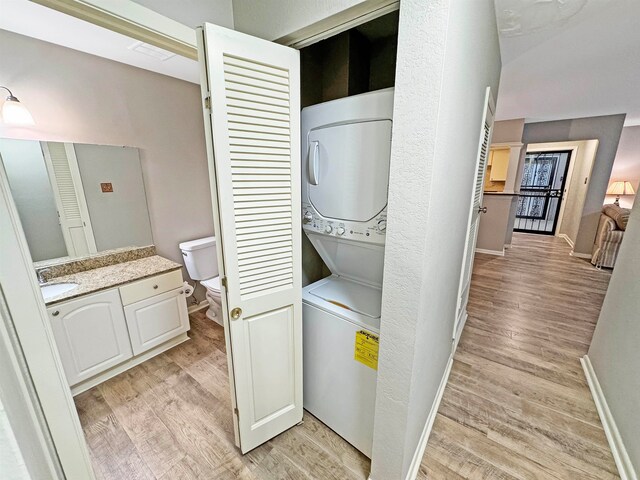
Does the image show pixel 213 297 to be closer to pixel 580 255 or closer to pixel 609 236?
pixel 609 236

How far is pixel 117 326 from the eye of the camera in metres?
1.83

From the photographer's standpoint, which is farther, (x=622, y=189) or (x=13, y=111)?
(x=622, y=189)

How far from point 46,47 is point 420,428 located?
10.1 ft

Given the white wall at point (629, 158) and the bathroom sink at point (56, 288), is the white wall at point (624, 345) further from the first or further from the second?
the white wall at point (629, 158)

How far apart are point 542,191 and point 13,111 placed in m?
8.28

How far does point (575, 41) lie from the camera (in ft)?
6.06

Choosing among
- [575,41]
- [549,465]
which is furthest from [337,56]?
[549,465]

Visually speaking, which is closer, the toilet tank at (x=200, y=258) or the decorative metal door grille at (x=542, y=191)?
the toilet tank at (x=200, y=258)

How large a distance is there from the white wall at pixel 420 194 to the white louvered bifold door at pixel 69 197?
2245 mm

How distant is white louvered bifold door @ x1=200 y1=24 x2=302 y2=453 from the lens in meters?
0.98

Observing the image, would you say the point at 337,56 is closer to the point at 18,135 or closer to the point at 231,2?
the point at 231,2

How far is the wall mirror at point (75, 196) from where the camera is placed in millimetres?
1700

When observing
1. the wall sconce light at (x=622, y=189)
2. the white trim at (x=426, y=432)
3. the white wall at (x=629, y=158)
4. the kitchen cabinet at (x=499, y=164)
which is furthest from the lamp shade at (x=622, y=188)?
the white trim at (x=426, y=432)

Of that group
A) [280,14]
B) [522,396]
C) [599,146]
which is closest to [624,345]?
[522,396]
